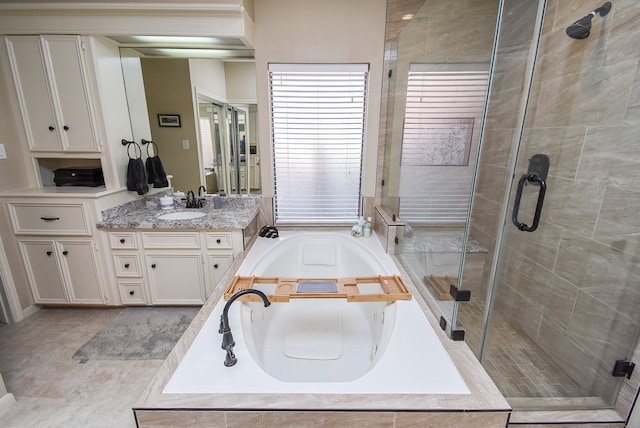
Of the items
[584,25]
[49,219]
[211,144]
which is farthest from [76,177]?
[584,25]

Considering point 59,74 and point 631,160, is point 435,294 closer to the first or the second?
point 631,160

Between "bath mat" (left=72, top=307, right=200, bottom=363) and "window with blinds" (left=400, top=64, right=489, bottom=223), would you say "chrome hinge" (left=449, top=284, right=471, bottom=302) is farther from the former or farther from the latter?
"bath mat" (left=72, top=307, right=200, bottom=363)

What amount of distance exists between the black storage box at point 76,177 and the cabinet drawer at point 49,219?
0.31 meters

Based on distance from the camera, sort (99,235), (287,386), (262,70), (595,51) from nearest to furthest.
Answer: (287,386), (595,51), (99,235), (262,70)

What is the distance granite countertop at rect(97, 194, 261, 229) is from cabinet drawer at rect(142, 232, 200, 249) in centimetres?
7

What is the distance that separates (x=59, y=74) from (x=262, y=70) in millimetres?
Answer: 1523

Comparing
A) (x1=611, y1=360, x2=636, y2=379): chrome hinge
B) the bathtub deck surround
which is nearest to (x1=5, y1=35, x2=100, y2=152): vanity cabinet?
the bathtub deck surround

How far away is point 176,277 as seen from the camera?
7.63 ft

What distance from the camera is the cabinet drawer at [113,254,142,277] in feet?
7.50

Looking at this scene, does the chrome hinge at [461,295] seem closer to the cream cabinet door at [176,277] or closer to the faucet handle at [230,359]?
the faucet handle at [230,359]

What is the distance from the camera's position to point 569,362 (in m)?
1.62

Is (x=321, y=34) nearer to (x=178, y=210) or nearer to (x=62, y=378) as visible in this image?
(x=178, y=210)

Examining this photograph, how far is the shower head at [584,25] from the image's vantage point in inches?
57.1

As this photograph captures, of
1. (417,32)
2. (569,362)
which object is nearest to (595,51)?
(417,32)
